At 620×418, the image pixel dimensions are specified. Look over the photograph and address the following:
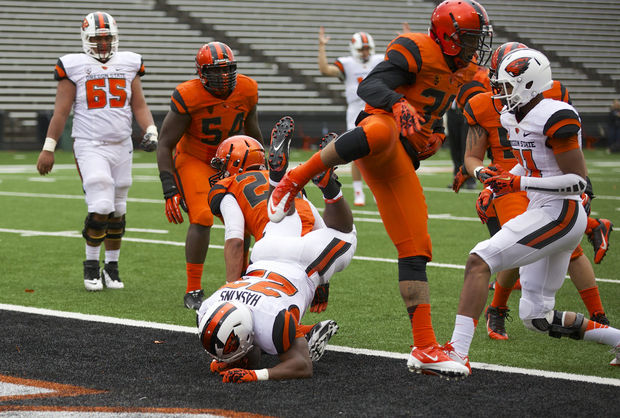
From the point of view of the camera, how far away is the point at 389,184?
4367 mm

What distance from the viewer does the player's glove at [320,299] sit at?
508 cm

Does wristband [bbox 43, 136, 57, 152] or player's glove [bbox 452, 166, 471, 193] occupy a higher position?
player's glove [bbox 452, 166, 471, 193]

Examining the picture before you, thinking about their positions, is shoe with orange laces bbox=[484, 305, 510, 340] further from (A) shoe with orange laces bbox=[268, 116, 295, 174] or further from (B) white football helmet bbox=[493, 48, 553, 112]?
(A) shoe with orange laces bbox=[268, 116, 295, 174]

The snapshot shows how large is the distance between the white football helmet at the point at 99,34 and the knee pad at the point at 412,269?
11.7ft

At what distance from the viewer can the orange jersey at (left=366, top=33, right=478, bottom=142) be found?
171 inches

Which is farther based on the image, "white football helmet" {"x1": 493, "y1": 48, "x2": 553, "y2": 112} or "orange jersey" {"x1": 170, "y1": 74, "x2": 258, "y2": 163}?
"orange jersey" {"x1": 170, "y1": 74, "x2": 258, "y2": 163}

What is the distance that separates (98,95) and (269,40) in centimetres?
2255

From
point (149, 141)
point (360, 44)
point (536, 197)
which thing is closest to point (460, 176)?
point (536, 197)

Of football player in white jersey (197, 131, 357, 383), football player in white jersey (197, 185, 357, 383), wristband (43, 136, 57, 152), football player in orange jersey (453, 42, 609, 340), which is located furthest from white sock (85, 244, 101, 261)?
football player in orange jersey (453, 42, 609, 340)

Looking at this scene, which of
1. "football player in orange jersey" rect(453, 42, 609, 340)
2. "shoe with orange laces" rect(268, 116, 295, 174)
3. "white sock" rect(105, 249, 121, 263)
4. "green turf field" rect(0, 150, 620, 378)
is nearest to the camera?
"shoe with orange laces" rect(268, 116, 295, 174)

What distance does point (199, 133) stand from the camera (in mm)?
6344

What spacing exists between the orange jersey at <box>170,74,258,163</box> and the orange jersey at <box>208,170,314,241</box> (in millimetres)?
746

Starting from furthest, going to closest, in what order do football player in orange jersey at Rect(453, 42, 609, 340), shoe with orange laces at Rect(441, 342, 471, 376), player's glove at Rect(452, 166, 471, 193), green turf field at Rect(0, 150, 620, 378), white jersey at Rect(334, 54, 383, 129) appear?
white jersey at Rect(334, 54, 383, 129)
player's glove at Rect(452, 166, 471, 193)
football player in orange jersey at Rect(453, 42, 609, 340)
green turf field at Rect(0, 150, 620, 378)
shoe with orange laces at Rect(441, 342, 471, 376)

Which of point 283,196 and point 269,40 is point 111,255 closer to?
point 283,196
